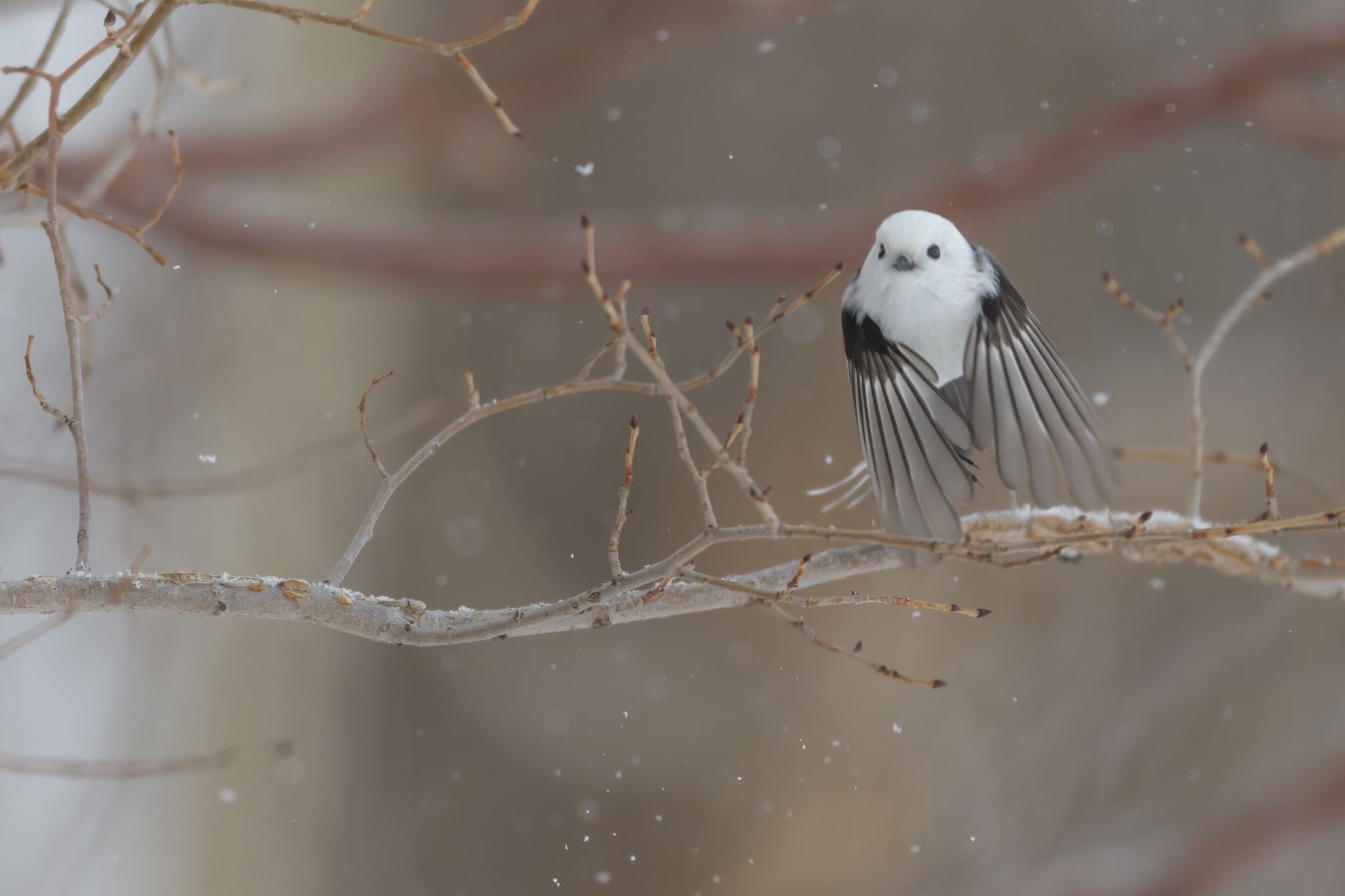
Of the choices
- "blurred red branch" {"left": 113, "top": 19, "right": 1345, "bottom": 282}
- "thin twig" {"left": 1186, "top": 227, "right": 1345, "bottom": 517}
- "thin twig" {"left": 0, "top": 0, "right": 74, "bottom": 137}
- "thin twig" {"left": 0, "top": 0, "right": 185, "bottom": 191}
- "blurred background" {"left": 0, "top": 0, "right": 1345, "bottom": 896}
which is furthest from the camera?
"blurred background" {"left": 0, "top": 0, "right": 1345, "bottom": 896}

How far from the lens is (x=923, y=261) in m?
0.50

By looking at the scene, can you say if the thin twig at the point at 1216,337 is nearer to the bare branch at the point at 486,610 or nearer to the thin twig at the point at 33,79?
the bare branch at the point at 486,610

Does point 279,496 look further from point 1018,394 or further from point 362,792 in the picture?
point 1018,394

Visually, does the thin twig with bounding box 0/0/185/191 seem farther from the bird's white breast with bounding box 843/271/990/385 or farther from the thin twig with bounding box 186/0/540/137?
the bird's white breast with bounding box 843/271/990/385

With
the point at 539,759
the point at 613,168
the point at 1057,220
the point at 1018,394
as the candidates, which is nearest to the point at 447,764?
the point at 539,759

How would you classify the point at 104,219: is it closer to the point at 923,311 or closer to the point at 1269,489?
the point at 923,311

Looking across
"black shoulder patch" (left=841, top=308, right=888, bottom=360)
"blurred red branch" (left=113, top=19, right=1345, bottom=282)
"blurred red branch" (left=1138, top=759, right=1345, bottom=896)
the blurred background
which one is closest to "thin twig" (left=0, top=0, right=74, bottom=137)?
"black shoulder patch" (left=841, top=308, right=888, bottom=360)

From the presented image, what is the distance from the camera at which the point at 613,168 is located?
6.21 feet

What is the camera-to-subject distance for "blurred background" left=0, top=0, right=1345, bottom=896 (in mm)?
1599

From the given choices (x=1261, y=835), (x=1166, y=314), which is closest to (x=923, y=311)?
(x=1166, y=314)


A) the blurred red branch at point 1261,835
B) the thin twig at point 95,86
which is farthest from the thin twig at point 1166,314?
the blurred red branch at point 1261,835

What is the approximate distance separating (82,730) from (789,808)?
4.04 feet

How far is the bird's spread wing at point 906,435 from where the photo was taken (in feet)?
1.49

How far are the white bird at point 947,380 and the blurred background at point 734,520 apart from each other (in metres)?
0.94
